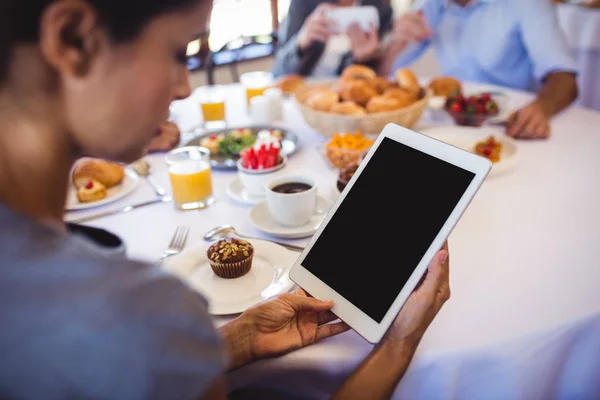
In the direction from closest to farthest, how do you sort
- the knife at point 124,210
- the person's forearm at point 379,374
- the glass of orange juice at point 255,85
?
the person's forearm at point 379,374 → the knife at point 124,210 → the glass of orange juice at point 255,85

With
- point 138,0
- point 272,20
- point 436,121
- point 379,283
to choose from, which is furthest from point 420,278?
point 272,20

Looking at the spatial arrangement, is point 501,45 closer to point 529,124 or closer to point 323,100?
point 529,124

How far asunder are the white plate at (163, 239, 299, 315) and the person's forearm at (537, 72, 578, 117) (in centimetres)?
114

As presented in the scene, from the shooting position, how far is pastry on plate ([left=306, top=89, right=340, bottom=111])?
4.63 feet

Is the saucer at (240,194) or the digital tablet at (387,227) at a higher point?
the digital tablet at (387,227)

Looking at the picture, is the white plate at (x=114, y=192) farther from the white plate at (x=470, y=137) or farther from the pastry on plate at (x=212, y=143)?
the white plate at (x=470, y=137)

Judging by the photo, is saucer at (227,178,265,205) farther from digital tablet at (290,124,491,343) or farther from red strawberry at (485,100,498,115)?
red strawberry at (485,100,498,115)

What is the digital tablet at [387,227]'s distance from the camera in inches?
26.1

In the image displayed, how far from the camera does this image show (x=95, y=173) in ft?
3.88

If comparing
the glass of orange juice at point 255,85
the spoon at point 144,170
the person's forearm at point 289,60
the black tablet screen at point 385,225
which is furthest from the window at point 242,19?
the black tablet screen at point 385,225

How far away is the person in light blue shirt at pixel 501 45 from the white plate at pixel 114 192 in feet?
3.65

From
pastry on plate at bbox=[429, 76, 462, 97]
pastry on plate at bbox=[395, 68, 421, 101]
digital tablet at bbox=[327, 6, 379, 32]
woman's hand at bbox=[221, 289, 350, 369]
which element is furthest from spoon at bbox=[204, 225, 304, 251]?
digital tablet at bbox=[327, 6, 379, 32]

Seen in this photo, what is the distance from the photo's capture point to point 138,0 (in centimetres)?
43

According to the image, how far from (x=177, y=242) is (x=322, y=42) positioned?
5.09ft
